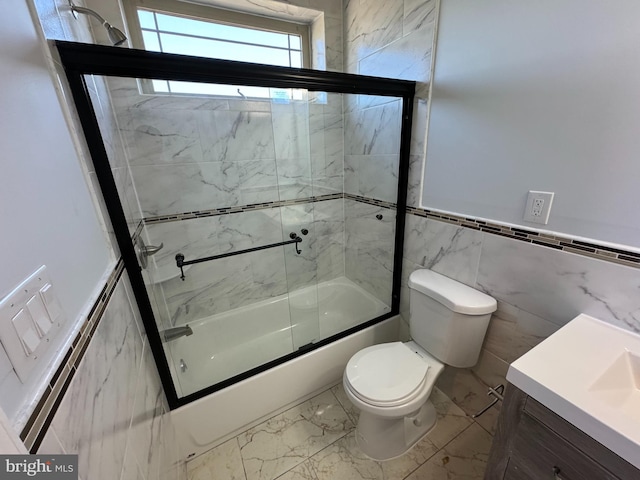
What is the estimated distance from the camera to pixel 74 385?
524mm

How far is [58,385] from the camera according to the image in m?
0.47

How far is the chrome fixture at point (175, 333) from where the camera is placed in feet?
4.48

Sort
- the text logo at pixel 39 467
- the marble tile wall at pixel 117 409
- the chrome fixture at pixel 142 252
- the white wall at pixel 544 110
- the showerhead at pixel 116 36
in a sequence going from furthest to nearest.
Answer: the chrome fixture at pixel 142 252
the showerhead at pixel 116 36
the white wall at pixel 544 110
the marble tile wall at pixel 117 409
the text logo at pixel 39 467

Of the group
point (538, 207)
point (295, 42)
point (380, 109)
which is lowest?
point (538, 207)

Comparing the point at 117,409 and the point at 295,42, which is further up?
the point at 295,42

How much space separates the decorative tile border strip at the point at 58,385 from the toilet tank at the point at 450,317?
132cm

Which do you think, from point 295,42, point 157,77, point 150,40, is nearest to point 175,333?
point 157,77

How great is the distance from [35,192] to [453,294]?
4.87 feet

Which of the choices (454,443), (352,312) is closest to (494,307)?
(454,443)

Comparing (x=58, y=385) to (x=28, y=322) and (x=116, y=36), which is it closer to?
(x=28, y=322)

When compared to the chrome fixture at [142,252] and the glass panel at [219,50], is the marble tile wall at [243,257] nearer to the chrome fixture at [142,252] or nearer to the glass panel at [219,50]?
the chrome fixture at [142,252]

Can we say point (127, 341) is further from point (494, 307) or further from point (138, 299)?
point (494, 307)

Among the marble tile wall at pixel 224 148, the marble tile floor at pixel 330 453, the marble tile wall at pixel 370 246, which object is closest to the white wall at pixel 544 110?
the marble tile wall at pixel 370 246

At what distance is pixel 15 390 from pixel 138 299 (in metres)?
0.80
